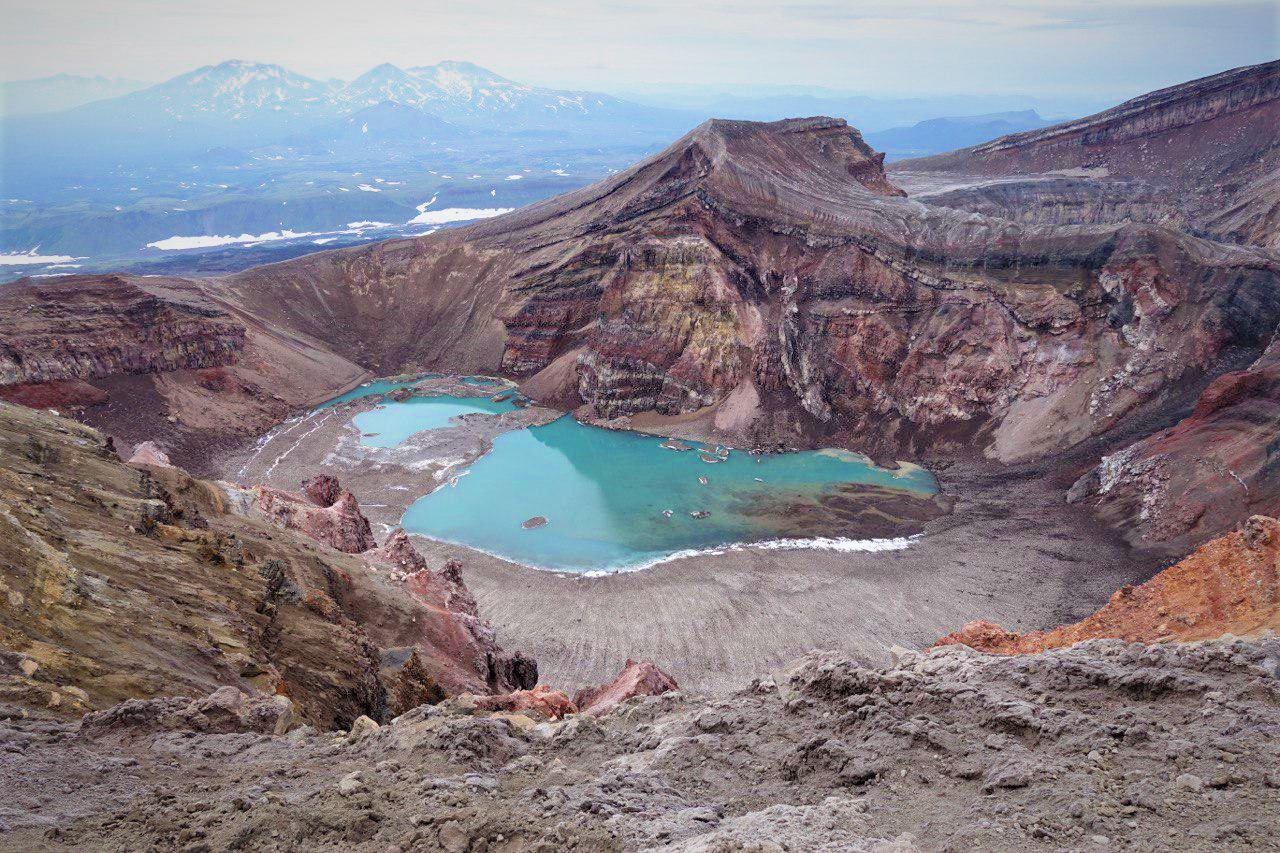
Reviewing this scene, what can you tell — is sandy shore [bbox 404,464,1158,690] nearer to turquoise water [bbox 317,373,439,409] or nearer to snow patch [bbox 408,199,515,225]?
turquoise water [bbox 317,373,439,409]

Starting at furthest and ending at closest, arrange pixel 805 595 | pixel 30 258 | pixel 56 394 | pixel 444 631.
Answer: pixel 30 258 → pixel 56 394 → pixel 805 595 → pixel 444 631

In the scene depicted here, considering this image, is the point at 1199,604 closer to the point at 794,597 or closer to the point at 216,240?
the point at 794,597

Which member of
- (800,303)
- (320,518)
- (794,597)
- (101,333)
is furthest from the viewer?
(800,303)

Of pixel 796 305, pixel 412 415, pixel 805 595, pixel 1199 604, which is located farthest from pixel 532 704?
pixel 412 415

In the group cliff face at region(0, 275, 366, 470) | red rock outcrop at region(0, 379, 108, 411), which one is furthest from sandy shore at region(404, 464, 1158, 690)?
red rock outcrop at region(0, 379, 108, 411)

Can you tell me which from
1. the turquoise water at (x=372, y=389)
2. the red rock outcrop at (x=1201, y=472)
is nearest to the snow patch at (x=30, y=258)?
the turquoise water at (x=372, y=389)

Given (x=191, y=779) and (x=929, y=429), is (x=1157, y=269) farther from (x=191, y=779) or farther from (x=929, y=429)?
(x=191, y=779)

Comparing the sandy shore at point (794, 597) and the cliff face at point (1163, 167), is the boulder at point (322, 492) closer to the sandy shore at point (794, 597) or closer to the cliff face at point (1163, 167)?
the sandy shore at point (794, 597)

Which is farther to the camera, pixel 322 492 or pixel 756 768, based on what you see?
pixel 322 492
